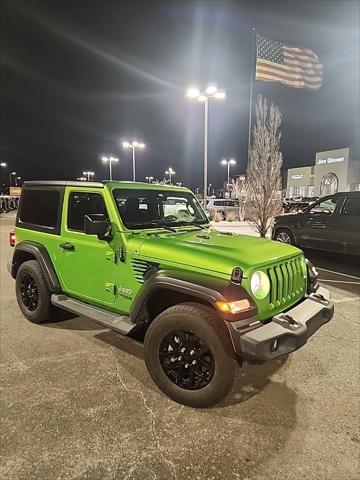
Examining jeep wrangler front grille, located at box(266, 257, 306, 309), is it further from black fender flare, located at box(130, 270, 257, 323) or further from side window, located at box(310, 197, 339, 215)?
side window, located at box(310, 197, 339, 215)

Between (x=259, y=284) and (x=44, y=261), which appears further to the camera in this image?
(x=44, y=261)

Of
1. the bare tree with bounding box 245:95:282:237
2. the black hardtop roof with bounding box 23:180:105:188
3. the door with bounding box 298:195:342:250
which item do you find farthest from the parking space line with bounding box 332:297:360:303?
the bare tree with bounding box 245:95:282:237

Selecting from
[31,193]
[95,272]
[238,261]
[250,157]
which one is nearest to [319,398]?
[238,261]

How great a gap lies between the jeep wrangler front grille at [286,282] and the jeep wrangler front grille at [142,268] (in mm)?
1096

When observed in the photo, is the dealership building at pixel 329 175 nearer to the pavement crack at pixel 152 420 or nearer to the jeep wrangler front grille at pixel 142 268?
the jeep wrangler front grille at pixel 142 268

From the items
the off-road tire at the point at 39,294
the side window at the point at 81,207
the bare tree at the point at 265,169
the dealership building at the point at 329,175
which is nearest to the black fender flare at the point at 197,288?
the side window at the point at 81,207

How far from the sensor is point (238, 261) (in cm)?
284

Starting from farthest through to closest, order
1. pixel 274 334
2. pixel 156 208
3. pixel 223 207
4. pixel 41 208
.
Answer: pixel 223 207, pixel 41 208, pixel 156 208, pixel 274 334

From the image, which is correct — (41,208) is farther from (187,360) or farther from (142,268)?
(187,360)

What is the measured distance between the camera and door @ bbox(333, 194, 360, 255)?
7910 mm

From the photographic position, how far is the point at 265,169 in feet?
51.6

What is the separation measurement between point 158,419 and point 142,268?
1353 mm

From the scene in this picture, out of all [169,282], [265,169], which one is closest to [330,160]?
[265,169]

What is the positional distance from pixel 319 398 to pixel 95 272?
263 centimetres
